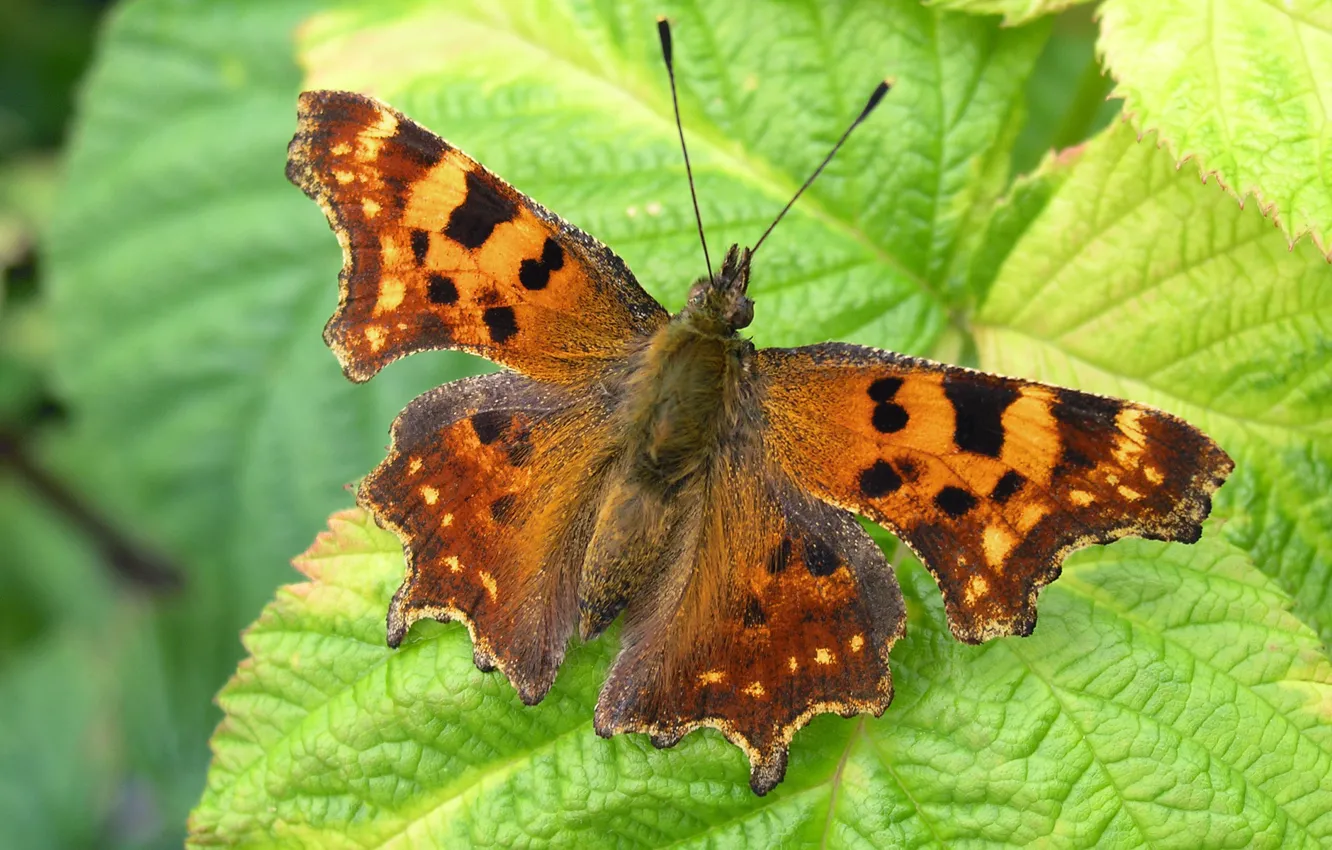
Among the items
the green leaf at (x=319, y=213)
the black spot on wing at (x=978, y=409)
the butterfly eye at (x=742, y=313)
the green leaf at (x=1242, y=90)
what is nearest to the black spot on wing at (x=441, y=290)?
the green leaf at (x=319, y=213)

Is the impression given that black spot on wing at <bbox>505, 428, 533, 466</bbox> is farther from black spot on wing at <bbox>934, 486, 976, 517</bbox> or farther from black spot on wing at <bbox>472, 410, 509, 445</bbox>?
black spot on wing at <bbox>934, 486, 976, 517</bbox>

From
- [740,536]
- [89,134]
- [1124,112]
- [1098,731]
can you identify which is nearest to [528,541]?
[740,536]

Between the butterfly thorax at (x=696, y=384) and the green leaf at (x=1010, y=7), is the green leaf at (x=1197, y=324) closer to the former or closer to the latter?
the green leaf at (x=1010, y=7)

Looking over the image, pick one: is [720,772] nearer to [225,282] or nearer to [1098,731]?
[1098,731]

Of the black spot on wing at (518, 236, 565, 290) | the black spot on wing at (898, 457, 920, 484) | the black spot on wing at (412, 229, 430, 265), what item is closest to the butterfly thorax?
the black spot on wing at (518, 236, 565, 290)

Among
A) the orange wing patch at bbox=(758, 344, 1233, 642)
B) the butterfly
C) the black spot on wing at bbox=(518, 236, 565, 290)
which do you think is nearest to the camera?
the orange wing patch at bbox=(758, 344, 1233, 642)
